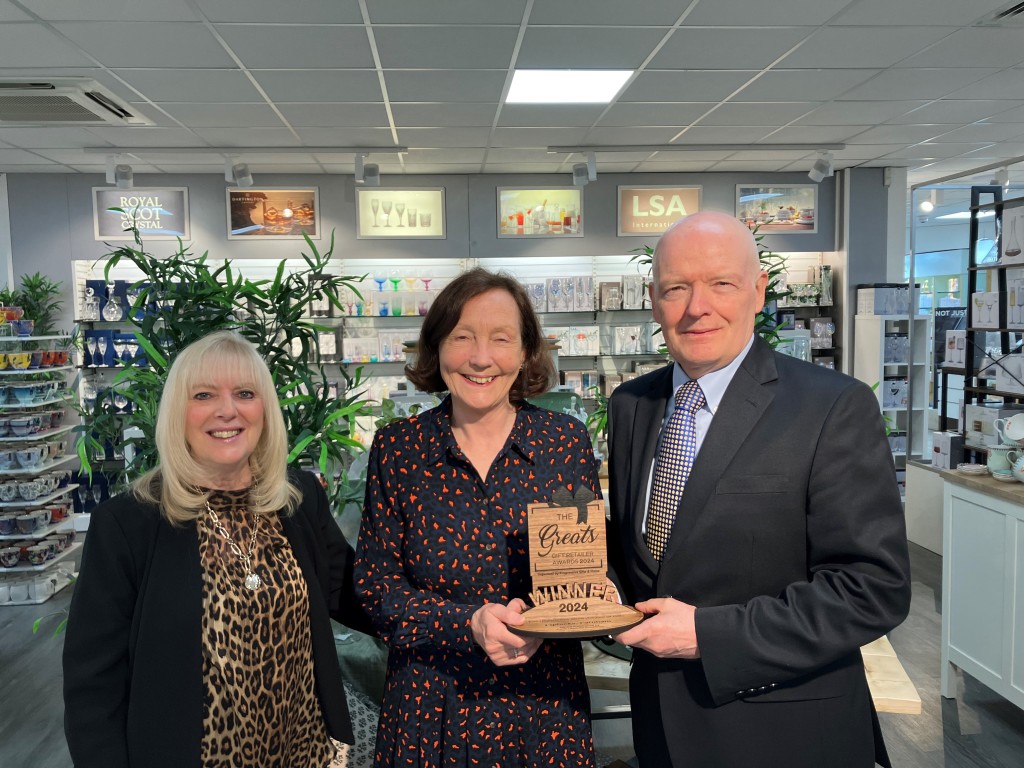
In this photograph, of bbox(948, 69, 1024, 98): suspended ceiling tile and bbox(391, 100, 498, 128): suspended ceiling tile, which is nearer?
bbox(948, 69, 1024, 98): suspended ceiling tile

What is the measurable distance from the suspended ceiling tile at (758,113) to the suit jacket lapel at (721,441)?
454cm

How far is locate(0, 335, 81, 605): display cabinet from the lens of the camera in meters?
5.08

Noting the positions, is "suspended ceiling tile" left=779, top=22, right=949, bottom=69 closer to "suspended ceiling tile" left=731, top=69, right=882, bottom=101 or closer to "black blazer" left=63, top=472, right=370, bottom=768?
"suspended ceiling tile" left=731, top=69, right=882, bottom=101

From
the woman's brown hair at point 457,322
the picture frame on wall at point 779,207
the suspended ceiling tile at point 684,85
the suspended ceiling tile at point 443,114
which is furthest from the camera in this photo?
the picture frame on wall at point 779,207

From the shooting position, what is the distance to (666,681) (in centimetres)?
136

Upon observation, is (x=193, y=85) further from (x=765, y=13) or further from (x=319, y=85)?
(x=765, y=13)

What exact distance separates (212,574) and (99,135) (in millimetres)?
5447

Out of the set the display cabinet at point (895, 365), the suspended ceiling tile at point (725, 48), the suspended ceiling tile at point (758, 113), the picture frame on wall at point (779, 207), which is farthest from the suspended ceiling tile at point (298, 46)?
the display cabinet at point (895, 365)

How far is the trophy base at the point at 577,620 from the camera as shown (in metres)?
1.24

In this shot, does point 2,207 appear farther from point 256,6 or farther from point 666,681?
point 666,681

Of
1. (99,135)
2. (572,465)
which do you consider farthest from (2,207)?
(572,465)

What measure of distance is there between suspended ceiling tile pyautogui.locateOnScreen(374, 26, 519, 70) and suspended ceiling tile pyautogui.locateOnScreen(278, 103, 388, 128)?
0.86 meters

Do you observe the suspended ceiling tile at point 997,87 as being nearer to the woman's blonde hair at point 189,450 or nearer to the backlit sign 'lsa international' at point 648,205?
the backlit sign 'lsa international' at point 648,205

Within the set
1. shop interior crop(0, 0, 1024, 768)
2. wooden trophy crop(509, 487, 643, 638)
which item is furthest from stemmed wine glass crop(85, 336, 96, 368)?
wooden trophy crop(509, 487, 643, 638)
